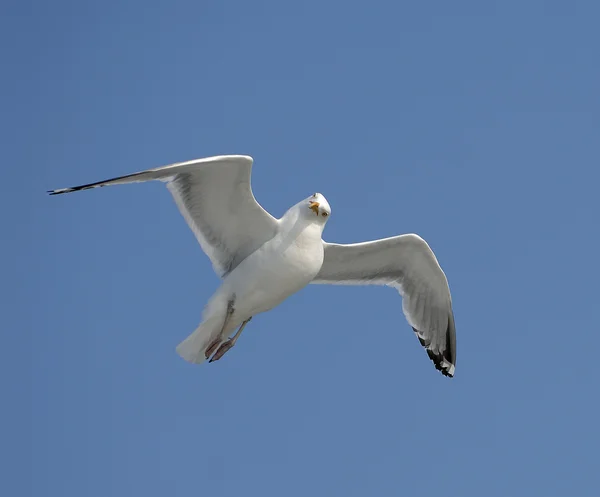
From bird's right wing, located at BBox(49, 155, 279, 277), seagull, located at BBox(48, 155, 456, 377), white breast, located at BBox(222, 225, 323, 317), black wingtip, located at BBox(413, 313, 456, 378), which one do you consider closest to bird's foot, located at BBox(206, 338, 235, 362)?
seagull, located at BBox(48, 155, 456, 377)

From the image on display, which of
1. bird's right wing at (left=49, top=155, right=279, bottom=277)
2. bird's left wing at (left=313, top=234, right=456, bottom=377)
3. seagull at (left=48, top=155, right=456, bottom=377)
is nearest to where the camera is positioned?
bird's right wing at (left=49, top=155, right=279, bottom=277)

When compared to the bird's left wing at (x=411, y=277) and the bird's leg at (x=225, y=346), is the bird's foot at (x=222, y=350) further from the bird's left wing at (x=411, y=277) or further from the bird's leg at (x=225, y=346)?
the bird's left wing at (x=411, y=277)

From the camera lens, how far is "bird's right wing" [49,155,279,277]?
11398 mm

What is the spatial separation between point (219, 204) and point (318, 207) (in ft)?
3.64

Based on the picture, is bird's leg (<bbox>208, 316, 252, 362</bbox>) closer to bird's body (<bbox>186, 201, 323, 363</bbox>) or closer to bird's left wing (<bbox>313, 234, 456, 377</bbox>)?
bird's body (<bbox>186, 201, 323, 363</bbox>)

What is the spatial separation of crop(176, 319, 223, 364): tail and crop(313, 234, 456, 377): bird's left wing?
177 cm

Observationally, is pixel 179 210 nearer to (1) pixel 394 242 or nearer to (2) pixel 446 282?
(1) pixel 394 242

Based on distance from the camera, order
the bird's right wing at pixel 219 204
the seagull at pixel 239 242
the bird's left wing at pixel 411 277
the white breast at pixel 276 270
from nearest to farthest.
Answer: the bird's right wing at pixel 219 204, the seagull at pixel 239 242, the white breast at pixel 276 270, the bird's left wing at pixel 411 277

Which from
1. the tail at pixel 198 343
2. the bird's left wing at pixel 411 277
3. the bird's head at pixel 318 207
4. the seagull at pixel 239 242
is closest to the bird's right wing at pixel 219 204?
the seagull at pixel 239 242

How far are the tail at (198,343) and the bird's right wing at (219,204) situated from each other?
0.70 meters

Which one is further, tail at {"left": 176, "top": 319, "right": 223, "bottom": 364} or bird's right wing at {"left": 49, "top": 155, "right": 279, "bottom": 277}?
tail at {"left": 176, "top": 319, "right": 223, "bottom": 364}

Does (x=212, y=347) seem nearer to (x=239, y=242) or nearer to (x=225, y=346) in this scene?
(x=225, y=346)

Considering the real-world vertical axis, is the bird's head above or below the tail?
above

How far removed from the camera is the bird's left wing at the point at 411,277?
13.2 metres
